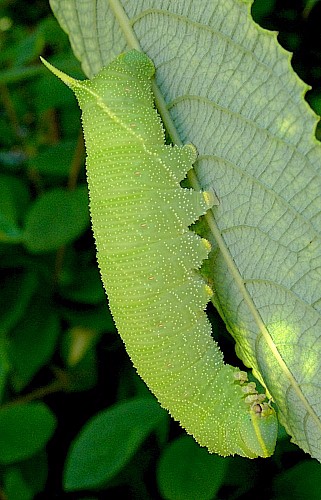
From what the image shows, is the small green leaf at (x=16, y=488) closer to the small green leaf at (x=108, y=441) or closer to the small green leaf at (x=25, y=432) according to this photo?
the small green leaf at (x=25, y=432)

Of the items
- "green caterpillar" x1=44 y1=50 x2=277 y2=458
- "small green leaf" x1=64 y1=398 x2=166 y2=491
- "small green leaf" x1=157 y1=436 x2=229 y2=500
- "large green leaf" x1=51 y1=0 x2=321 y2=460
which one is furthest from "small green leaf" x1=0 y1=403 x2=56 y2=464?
"large green leaf" x1=51 y1=0 x2=321 y2=460

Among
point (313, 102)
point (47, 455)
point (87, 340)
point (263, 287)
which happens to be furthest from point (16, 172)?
point (263, 287)

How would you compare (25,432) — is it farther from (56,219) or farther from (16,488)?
(56,219)

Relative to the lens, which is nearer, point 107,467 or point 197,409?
point 197,409

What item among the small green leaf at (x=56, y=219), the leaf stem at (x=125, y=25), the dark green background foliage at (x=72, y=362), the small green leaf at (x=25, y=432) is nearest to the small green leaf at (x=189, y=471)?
the dark green background foliage at (x=72, y=362)

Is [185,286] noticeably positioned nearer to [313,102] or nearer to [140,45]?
[140,45]

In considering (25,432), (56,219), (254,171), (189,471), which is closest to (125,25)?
(254,171)

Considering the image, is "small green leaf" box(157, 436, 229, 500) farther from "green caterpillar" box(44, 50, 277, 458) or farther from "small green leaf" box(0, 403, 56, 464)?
"small green leaf" box(0, 403, 56, 464)
